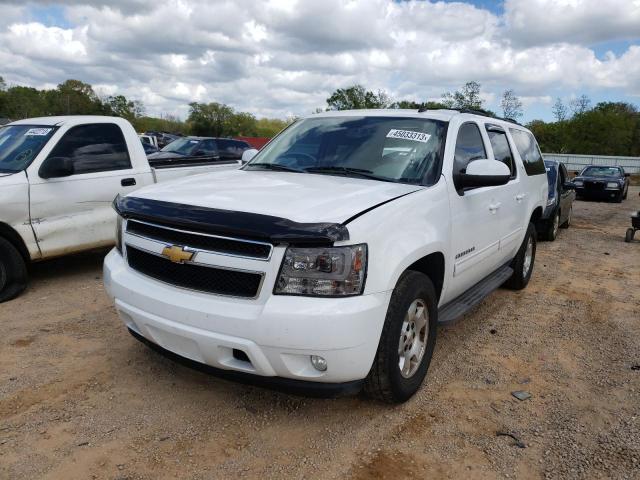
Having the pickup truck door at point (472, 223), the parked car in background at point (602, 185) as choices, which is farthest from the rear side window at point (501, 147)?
the parked car in background at point (602, 185)

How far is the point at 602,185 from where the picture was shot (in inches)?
747

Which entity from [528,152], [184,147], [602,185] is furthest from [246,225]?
[602,185]

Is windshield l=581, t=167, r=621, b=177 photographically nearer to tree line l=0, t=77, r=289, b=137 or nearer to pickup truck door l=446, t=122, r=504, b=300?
pickup truck door l=446, t=122, r=504, b=300

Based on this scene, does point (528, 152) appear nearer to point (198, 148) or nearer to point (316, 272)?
point (316, 272)

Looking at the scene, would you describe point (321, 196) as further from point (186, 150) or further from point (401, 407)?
point (186, 150)

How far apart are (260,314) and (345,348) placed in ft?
1.49

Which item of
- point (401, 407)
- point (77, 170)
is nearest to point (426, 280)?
point (401, 407)

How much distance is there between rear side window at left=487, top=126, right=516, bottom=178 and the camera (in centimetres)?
475

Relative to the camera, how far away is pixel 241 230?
254 cm

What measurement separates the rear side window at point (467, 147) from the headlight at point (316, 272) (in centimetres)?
152

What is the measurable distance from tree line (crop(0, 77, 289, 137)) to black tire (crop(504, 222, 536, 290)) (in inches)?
2686

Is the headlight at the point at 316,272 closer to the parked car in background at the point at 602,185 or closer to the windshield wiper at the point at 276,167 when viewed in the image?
the windshield wiper at the point at 276,167

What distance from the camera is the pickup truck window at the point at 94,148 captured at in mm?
5555

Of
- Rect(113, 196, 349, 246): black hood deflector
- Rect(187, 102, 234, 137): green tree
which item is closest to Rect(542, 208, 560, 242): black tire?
Rect(113, 196, 349, 246): black hood deflector
